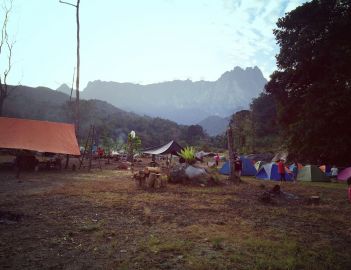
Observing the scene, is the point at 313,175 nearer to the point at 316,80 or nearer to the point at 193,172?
the point at 316,80

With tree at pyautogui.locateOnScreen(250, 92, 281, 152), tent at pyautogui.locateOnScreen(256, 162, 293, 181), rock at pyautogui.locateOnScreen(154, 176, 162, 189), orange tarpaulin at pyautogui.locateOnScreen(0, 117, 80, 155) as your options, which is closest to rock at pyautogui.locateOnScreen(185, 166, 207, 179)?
rock at pyautogui.locateOnScreen(154, 176, 162, 189)

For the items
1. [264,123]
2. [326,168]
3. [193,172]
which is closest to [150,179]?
[193,172]

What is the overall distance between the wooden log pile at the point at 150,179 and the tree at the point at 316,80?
1323cm

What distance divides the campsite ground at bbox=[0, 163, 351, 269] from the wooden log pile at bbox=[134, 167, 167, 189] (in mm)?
2810

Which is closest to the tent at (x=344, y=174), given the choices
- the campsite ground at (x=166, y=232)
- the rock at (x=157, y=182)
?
the campsite ground at (x=166, y=232)

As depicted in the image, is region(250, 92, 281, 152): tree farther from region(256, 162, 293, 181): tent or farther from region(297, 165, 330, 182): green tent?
region(256, 162, 293, 181): tent

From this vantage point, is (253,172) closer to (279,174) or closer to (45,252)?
(279,174)

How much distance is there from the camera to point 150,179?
593 inches

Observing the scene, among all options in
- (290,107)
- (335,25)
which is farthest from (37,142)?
(335,25)

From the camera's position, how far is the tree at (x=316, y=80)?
21.7 meters

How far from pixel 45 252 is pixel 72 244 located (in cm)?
60

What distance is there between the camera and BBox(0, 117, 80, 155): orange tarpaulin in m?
20.1

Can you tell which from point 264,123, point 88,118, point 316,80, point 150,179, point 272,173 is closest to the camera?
point 150,179

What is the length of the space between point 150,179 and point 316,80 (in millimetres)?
17931
